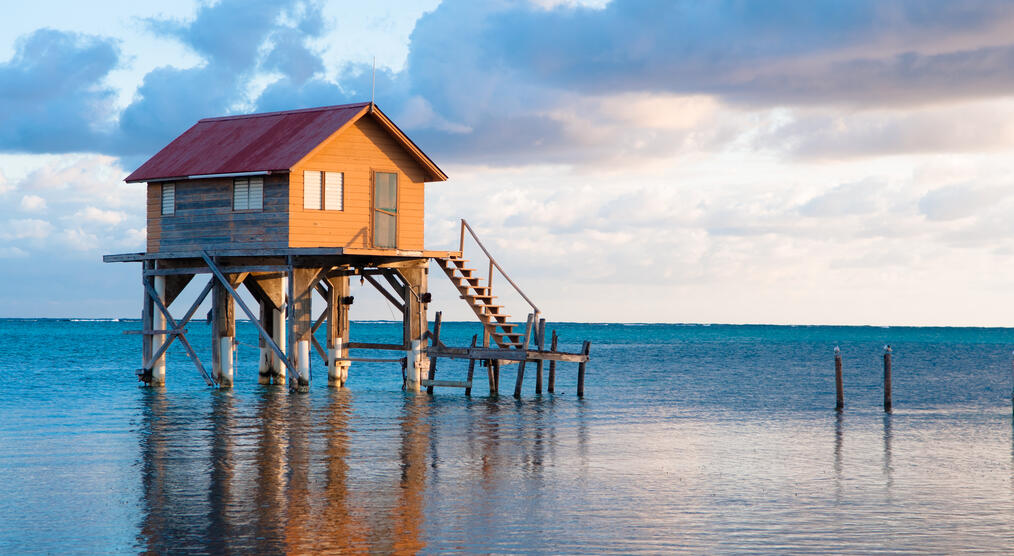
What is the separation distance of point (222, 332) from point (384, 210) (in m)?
6.44

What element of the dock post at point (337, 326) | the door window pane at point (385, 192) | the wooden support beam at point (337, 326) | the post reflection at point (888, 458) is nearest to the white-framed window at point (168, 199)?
the wooden support beam at point (337, 326)

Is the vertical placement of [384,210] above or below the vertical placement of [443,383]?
above

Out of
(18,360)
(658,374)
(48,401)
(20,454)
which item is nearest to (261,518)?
(20,454)

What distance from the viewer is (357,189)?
103 feet

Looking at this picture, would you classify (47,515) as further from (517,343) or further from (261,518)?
(517,343)

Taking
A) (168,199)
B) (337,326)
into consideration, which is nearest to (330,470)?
(168,199)

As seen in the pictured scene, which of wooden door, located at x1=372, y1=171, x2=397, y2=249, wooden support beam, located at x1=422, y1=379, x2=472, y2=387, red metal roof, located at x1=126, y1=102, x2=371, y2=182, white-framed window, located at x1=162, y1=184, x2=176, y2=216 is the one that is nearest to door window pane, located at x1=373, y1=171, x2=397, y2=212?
wooden door, located at x1=372, y1=171, x2=397, y2=249

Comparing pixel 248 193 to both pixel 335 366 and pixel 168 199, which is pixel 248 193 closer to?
pixel 168 199

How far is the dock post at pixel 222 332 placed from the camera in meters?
33.6

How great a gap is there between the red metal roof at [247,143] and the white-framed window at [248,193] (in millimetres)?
415

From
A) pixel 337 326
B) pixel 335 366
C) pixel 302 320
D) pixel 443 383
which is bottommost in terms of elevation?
pixel 443 383

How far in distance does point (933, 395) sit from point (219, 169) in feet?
87.7

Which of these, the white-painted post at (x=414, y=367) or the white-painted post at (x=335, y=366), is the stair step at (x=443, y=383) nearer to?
the white-painted post at (x=414, y=367)

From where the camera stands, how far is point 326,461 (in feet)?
66.4
